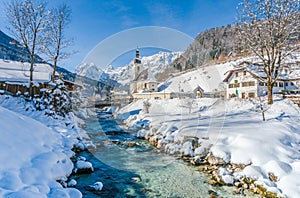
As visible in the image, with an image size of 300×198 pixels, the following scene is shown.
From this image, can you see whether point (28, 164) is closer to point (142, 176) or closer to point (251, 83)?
point (142, 176)

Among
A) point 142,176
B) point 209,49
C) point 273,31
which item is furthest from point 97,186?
point 209,49

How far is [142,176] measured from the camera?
8039 mm

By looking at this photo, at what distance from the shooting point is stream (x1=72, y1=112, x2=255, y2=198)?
6.70 meters

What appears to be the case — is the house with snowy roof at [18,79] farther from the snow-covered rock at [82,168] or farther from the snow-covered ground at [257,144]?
the snow-covered rock at [82,168]

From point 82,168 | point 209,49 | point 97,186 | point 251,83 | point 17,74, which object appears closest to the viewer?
point 97,186

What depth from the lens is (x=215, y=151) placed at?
361 inches

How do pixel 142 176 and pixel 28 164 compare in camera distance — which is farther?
pixel 142 176

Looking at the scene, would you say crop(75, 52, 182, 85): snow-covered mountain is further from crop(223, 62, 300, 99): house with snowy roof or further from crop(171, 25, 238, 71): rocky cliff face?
crop(171, 25, 238, 71): rocky cliff face

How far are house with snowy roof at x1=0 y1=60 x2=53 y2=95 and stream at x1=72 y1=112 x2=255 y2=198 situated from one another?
9.71 metres

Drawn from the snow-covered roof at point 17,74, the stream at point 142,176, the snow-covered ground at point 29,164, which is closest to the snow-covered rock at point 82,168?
the stream at point 142,176

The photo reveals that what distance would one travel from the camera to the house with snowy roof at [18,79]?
52.6ft

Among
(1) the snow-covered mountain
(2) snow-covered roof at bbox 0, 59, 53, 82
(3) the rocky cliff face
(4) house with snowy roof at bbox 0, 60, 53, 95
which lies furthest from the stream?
(3) the rocky cliff face

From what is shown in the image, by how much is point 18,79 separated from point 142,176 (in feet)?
57.5

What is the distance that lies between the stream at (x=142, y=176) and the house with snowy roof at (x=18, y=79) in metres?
9.71
